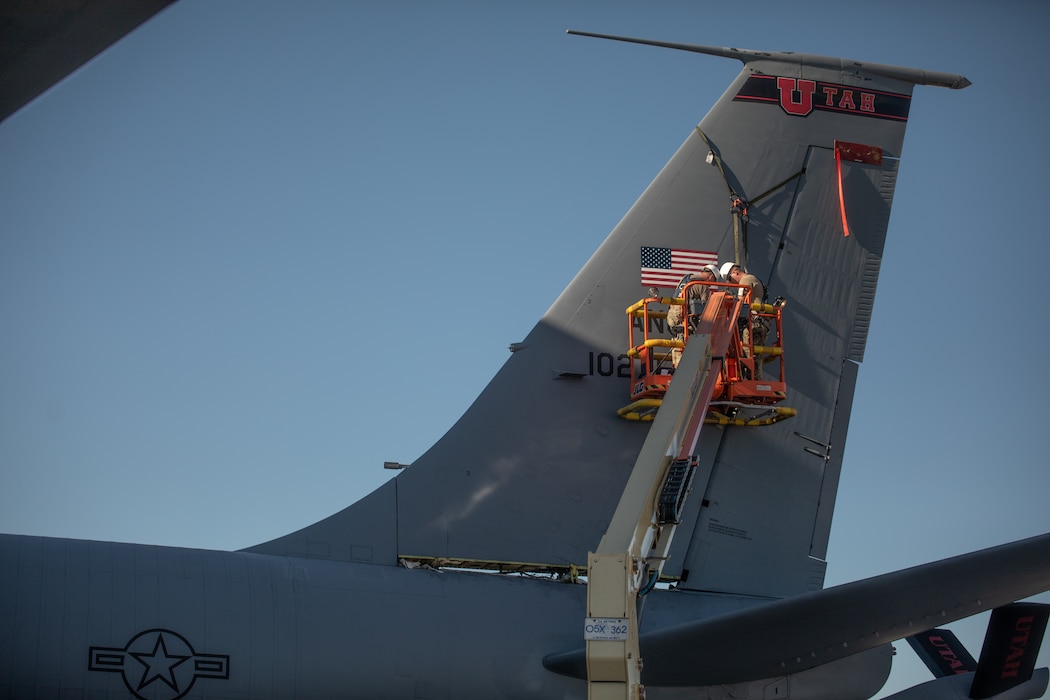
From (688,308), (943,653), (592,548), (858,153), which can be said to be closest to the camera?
(943,653)

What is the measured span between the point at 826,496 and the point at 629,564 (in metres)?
3.47

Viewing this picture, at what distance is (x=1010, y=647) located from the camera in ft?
26.9

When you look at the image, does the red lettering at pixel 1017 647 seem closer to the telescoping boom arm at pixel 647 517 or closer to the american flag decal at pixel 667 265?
the telescoping boom arm at pixel 647 517

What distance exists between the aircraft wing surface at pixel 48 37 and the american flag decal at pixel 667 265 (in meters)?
7.14

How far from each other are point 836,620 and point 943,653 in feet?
6.41

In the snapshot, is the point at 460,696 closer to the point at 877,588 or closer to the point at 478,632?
the point at 478,632

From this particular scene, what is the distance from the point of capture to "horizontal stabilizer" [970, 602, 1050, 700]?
8.14 m

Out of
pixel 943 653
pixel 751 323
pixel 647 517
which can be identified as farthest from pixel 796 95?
pixel 943 653

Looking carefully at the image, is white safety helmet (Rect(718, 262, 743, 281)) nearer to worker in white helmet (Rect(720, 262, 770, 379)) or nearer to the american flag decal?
worker in white helmet (Rect(720, 262, 770, 379))

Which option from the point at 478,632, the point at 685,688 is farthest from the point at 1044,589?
the point at 478,632

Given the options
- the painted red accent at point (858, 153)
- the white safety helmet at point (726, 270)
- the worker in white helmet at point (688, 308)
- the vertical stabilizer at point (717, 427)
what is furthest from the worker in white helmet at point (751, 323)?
the painted red accent at point (858, 153)

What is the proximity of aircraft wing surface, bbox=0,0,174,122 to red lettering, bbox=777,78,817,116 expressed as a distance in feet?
27.8

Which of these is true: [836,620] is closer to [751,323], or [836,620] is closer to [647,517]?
[647,517]

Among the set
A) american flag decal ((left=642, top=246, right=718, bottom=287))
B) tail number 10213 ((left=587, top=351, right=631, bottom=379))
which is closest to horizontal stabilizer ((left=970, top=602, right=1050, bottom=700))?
tail number 10213 ((left=587, top=351, right=631, bottom=379))
